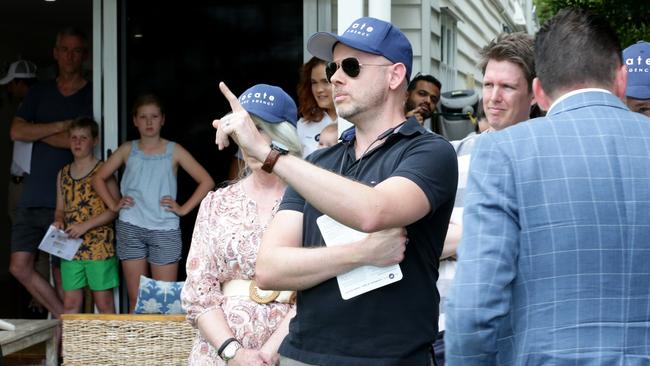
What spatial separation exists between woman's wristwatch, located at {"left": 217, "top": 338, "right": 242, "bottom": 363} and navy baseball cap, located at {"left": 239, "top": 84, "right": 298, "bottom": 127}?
2.59 feet

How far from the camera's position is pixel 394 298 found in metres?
2.52

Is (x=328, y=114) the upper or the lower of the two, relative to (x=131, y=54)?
lower

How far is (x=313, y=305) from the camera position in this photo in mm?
2605

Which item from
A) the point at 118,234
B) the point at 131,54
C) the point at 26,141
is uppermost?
the point at 131,54

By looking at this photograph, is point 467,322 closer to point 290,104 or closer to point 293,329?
point 293,329

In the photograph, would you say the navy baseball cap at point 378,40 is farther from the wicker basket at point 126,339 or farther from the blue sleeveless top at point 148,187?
the blue sleeveless top at point 148,187

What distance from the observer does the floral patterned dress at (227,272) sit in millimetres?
3336

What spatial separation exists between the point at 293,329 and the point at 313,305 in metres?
0.12

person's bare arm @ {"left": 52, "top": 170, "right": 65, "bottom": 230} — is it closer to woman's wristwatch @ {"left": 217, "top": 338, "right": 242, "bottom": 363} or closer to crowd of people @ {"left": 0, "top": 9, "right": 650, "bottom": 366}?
crowd of people @ {"left": 0, "top": 9, "right": 650, "bottom": 366}

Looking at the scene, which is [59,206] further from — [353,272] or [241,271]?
[353,272]

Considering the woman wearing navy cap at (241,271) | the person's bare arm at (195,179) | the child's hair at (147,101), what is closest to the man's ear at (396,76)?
the woman wearing navy cap at (241,271)

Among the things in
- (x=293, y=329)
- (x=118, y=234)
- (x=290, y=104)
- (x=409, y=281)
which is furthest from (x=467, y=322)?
(x=118, y=234)

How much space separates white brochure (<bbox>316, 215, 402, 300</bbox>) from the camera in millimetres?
2520

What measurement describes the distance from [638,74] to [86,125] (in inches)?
145
